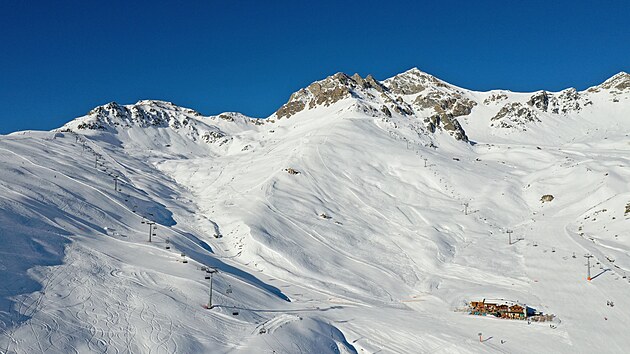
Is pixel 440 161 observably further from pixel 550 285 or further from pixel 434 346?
pixel 434 346

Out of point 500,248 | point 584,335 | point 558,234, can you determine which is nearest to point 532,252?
point 500,248

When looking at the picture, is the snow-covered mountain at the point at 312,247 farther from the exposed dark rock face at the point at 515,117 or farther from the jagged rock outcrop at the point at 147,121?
the exposed dark rock face at the point at 515,117

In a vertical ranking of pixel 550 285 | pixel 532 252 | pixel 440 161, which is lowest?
pixel 550 285

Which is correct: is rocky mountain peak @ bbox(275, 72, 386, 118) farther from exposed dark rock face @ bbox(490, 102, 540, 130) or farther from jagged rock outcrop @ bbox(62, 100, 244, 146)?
exposed dark rock face @ bbox(490, 102, 540, 130)

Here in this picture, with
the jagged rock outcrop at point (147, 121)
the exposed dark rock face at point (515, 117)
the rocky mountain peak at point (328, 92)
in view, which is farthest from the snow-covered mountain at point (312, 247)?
the exposed dark rock face at point (515, 117)

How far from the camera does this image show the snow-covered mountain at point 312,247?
28469 mm

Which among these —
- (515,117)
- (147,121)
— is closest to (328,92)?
(147,121)

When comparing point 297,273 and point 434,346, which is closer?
point 434,346

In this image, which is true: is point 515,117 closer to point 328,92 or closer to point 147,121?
point 328,92

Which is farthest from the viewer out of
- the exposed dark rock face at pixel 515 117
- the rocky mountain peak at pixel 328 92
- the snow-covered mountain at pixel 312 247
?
the exposed dark rock face at pixel 515 117

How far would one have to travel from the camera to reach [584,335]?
33875 mm

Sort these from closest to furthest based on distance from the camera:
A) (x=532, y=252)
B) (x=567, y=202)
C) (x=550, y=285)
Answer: (x=550, y=285) → (x=532, y=252) → (x=567, y=202)

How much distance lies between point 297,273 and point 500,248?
2865 cm

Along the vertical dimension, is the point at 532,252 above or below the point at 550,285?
above
